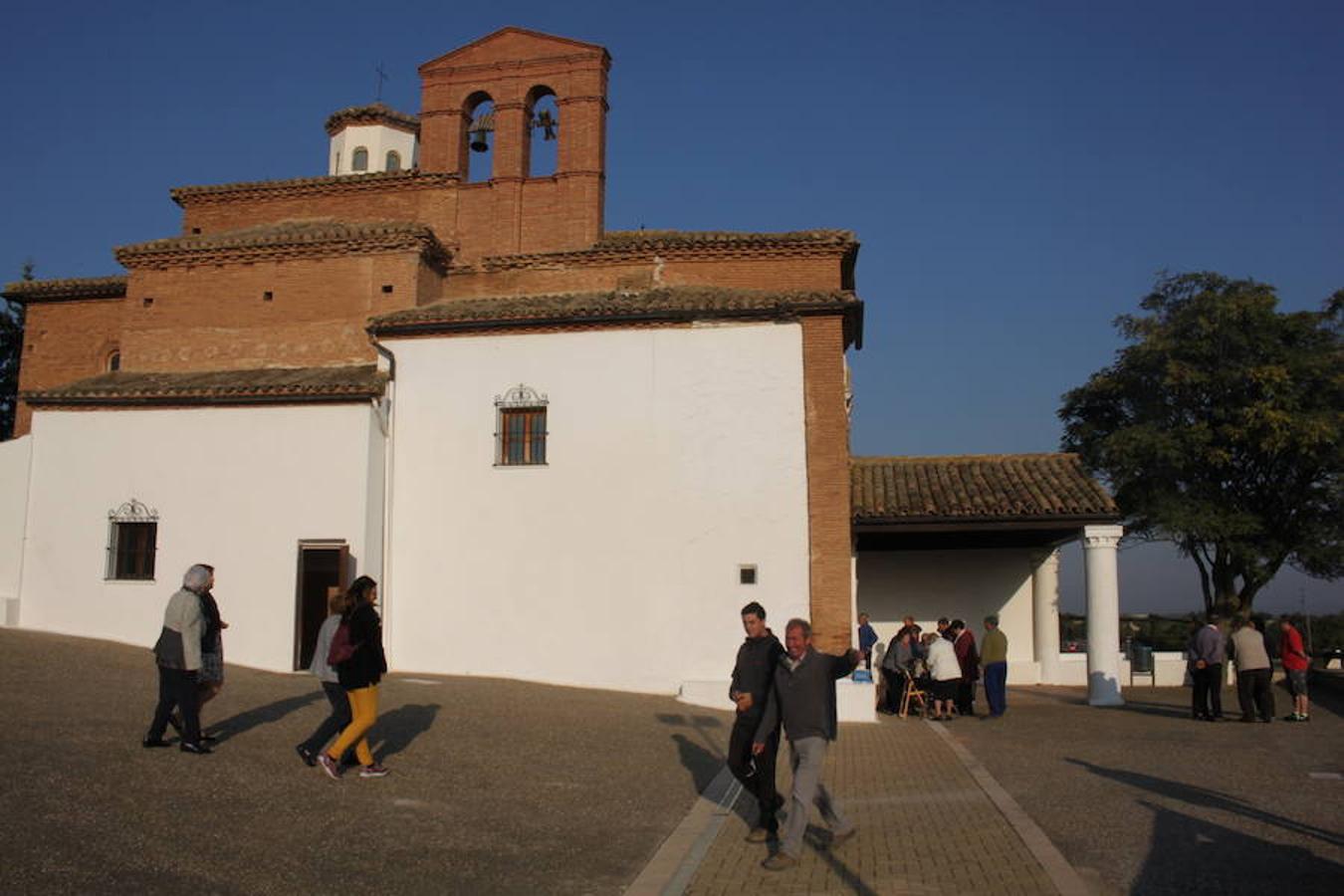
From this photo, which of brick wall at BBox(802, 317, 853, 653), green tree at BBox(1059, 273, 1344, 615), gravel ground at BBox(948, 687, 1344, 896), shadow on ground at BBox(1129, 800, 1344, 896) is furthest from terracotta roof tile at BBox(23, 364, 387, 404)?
green tree at BBox(1059, 273, 1344, 615)

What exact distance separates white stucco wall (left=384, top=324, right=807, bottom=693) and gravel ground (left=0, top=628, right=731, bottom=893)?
3.47 meters

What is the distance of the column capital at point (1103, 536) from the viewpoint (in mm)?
18031

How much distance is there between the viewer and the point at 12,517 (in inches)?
706

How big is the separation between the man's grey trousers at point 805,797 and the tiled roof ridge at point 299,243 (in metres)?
14.6

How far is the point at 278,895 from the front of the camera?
5832 millimetres

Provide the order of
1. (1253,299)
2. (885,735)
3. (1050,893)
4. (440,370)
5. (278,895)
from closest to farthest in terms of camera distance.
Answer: (278,895) < (1050,893) < (885,735) < (440,370) < (1253,299)

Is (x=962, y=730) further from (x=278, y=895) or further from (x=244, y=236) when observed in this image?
(x=244, y=236)

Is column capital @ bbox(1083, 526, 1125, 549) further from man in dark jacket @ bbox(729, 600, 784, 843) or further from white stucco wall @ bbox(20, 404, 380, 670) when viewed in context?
man in dark jacket @ bbox(729, 600, 784, 843)

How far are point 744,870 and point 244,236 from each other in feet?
56.9

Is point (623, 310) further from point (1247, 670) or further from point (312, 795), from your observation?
point (312, 795)

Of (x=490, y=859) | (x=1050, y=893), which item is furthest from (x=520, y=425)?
(x=1050, y=893)

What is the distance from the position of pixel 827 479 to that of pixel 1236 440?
16.1 m

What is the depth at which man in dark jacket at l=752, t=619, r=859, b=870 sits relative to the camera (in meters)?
7.20

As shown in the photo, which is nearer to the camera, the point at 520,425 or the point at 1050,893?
the point at 1050,893
